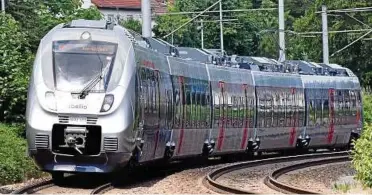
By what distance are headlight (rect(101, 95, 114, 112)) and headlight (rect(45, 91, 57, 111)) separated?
3.05ft

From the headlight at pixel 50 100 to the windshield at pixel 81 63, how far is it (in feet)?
0.61

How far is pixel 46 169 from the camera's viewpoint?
1981 cm

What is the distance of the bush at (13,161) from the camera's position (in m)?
22.0

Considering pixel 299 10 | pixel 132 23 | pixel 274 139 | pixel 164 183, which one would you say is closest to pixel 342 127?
pixel 274 139

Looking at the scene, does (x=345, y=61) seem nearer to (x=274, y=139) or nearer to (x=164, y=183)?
(x=274, y=139)

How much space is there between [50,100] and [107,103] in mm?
1089

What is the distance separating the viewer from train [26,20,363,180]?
63.7 feet

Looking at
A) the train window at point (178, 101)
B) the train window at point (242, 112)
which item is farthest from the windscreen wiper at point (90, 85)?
the train window at point (242, 112)

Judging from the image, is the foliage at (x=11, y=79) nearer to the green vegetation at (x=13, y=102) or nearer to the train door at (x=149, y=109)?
the green vegetation at (x=13, y=102)

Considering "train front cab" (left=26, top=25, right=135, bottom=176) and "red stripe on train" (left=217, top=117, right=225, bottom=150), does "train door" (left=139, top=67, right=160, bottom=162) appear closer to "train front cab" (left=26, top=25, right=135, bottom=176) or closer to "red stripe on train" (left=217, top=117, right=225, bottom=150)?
"train front cab" (left=26, top=25, right=135, bottom=176)

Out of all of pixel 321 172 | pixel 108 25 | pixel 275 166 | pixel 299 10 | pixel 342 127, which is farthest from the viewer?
pixel 299 10

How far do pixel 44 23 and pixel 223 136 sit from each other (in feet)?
52.5

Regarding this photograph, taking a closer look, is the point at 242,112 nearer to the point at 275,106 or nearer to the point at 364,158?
the point at 275,106

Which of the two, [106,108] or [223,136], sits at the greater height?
[106,108]
